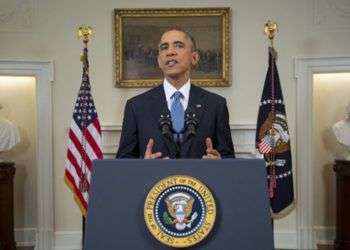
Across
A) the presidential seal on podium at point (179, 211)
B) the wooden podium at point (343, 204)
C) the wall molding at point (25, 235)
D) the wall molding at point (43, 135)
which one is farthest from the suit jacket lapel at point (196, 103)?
the wall molding at point (25, 235)

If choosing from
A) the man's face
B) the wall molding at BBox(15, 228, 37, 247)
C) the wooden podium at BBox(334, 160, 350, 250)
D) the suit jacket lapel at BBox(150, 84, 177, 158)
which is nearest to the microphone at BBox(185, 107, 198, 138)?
the suit jacket lapel at BBox(150, 84, 177, 158)

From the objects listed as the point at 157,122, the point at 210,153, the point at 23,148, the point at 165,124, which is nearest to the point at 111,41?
the point at 23,148

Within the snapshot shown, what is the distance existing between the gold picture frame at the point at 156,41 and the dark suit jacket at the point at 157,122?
10.7 ft

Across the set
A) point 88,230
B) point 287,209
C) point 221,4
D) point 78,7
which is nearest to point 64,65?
point 78,7

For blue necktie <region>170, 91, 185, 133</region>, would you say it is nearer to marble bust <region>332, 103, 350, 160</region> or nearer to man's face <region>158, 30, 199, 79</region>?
man's face <region>158, 30, 199, 79</region>

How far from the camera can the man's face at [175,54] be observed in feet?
5.94

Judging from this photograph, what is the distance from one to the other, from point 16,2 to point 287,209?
161 inches

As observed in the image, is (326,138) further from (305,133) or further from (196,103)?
(196,103)

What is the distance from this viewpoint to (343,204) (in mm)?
4934

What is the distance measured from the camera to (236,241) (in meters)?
1.10

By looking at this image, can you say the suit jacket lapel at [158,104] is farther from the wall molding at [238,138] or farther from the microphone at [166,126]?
the wall molding at [238,138]

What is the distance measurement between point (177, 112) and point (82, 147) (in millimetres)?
2913

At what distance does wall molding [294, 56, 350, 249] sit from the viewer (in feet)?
16.9

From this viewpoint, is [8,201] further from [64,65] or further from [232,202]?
[232,202]
